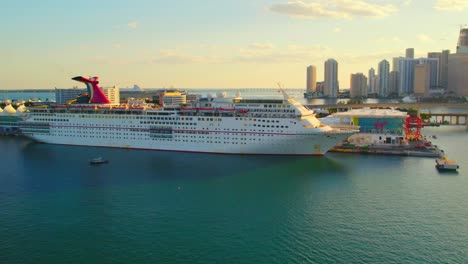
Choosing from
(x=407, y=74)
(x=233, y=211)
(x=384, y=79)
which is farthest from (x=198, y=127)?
(x=384, y=79)

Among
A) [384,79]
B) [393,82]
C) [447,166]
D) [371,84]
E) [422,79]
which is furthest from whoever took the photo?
[371,84]

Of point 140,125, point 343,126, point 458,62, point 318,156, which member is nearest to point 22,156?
point 140,125

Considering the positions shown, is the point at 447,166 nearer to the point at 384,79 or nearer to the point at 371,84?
the point at 384,79

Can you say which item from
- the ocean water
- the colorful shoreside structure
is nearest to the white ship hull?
the ocean water

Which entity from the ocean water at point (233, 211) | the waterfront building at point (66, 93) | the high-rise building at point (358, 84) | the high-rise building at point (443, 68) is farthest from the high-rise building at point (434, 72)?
the ocean water at point (233, 211)

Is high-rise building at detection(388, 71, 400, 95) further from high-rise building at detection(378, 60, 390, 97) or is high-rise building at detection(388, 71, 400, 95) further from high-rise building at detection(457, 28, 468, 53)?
high-rise building at detection(457, 28, 468, 53)

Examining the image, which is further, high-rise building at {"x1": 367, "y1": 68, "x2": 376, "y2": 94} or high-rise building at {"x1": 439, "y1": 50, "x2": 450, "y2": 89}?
high-rise building at {"x1": 367, "y1": 68, "x2": 376, "y2": 94}

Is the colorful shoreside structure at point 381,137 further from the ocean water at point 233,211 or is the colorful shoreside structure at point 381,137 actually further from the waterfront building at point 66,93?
the waterfront building at point 66,93

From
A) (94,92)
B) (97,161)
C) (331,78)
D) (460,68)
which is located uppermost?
(460,68)
